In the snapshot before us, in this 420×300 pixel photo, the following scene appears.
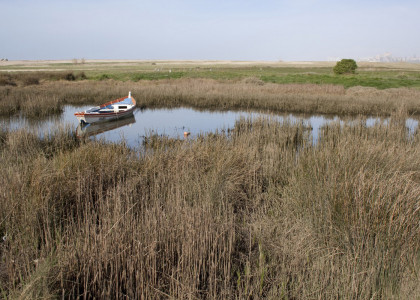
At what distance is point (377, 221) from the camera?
3.18 m

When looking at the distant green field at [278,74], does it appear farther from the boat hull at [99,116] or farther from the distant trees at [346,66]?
the boat hull at [99,116]

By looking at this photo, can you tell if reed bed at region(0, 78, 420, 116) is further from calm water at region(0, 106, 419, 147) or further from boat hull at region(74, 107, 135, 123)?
boat hull at region(74, 107, 135, 123)

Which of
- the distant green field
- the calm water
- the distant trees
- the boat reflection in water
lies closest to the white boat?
the boat reflection in water

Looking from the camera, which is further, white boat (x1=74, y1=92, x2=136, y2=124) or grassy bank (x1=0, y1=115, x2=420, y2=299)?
white boat (x1=74, y1=92, x2=136, y2=124)

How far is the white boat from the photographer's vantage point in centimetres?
1360

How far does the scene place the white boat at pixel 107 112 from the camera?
1360 centimetres

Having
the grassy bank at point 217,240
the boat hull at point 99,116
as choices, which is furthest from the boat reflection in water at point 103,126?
the grassy bank at point 217,240

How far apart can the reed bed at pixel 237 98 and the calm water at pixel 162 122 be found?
1.25m

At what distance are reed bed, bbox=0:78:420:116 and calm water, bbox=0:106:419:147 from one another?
1248mm

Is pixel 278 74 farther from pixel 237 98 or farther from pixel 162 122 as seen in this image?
pixel 162 122

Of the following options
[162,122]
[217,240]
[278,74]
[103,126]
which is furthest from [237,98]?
[278,74]

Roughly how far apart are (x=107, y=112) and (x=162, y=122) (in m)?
A: 2.58

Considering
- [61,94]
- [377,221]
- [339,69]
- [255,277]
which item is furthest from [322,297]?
[339,69]

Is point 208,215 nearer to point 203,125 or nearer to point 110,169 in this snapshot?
point 110,169
